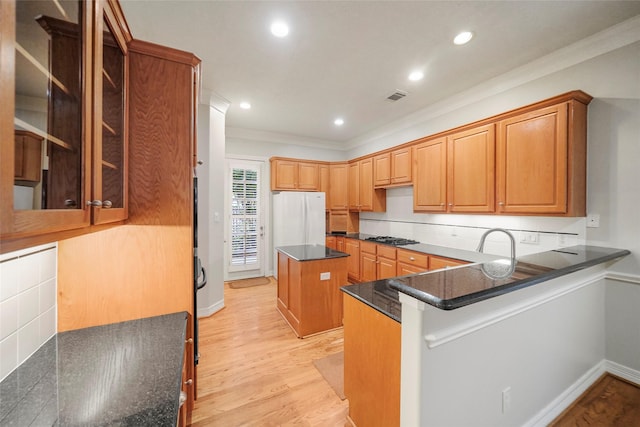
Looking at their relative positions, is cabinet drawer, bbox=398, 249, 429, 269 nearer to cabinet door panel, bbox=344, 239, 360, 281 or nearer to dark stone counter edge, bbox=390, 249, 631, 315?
cabinet door panel, bbox=344, 239, 360, 281

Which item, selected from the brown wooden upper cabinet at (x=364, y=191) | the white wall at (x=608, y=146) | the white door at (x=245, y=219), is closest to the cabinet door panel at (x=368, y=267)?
the brown wooden upper cabinet at (x=364, y=191)

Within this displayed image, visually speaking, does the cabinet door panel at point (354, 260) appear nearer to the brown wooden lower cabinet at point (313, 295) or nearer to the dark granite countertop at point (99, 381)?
the brown wooden lower cabinet at point (313, 295)

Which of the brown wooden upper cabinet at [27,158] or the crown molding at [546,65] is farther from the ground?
the crown molding at [546,65]

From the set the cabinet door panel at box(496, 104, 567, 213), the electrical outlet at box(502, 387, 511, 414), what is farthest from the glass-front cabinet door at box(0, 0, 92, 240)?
the cabinet door panel at box(496, 104, 567, 213)

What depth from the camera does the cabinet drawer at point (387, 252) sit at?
351 cm

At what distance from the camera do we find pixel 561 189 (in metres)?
2.08

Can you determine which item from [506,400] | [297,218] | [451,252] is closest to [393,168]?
[451,252]

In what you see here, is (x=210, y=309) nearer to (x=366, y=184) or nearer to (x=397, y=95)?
(x=366, y=184)

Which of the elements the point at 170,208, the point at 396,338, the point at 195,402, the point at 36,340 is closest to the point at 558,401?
the point at 396,338

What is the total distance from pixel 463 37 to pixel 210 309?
4055mm

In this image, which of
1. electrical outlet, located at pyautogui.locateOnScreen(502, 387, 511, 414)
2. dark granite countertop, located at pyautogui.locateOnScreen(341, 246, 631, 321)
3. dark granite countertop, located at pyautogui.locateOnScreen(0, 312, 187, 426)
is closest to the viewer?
dark granite countertop, located at pyautogui.locateOnScreen(0, 312, 187, 426)

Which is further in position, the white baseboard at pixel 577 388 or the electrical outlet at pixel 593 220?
the electrical outlet at pixel 593 220

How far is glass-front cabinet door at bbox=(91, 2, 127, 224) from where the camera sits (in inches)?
33.0

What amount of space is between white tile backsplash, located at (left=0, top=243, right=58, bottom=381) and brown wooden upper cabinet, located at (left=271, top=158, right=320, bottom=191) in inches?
145
